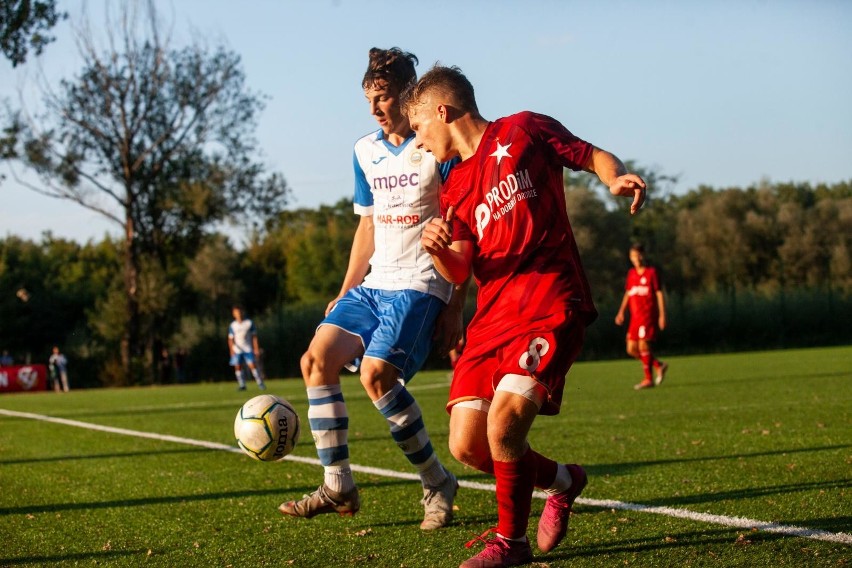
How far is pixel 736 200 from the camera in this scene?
72.3 meters

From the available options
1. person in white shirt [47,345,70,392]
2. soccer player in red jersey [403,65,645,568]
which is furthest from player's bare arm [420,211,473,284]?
person in white shirt [47,345,70,392]

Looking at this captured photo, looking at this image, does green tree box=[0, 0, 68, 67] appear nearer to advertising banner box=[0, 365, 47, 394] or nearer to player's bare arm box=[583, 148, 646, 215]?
advertising banner box=[0, 365, 47, 394]

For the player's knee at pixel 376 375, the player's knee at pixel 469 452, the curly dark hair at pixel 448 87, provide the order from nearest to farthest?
the player's knee at pixel 469 452, the curly dark hair at pixel 448 87, the player's knee at pixel 376 375

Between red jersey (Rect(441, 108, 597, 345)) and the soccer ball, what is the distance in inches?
53.3

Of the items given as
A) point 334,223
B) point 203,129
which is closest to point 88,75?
point 203,129

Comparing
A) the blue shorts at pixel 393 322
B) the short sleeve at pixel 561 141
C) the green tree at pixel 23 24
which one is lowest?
the blue shorts at pixel 393 322

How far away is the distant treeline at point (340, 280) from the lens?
39.9 meters

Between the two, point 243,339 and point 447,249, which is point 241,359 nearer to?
point 243,339

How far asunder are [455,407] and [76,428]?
881 centimetres

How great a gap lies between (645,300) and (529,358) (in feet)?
40.0

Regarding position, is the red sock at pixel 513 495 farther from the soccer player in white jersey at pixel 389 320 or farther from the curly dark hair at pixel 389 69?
the curly dark hair at pixel 389 69

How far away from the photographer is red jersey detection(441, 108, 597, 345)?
3539 millimetres

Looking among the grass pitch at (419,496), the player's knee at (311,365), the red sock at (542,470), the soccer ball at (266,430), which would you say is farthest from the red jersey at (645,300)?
the red sock at (542,470)

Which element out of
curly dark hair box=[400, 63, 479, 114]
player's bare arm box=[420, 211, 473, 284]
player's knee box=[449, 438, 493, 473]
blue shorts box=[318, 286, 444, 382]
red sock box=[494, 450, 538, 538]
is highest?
curly dark hair box=[400, 63, 479, 114]
